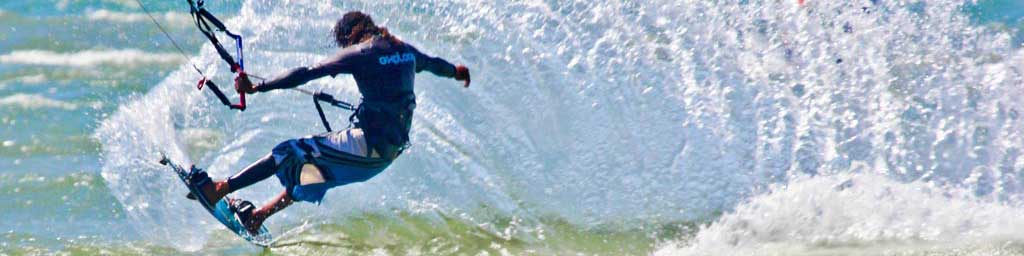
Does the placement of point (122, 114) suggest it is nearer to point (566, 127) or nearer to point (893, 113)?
point (566, 127)

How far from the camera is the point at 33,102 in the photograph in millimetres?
10664

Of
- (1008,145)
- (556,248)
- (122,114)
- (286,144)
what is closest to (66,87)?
(122,114)

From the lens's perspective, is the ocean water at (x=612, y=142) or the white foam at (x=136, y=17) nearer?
the ocean water at (x=612, y=142)

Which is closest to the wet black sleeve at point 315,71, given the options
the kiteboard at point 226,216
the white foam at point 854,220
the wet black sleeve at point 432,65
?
the wet black sleeve at point 432,65

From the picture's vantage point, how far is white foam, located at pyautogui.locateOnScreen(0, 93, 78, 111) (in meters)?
10.5

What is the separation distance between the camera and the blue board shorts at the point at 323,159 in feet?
24.7

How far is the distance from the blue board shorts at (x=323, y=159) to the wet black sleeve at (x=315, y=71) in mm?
557

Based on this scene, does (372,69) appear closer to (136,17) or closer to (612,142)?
(612,142)

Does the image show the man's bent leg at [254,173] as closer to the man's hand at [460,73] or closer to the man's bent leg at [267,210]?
the man's bent leg at [267,210]

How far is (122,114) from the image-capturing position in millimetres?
9672

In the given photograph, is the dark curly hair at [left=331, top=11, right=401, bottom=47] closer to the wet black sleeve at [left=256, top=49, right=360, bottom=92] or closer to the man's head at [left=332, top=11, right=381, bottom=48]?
the man's head at [left=332, top=11, right=381, bottom=48]

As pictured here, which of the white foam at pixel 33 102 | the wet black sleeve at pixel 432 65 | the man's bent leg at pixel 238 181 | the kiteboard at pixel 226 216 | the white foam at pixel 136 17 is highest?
the white foam at pixel 136 17

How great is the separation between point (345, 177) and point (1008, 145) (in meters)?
4.35

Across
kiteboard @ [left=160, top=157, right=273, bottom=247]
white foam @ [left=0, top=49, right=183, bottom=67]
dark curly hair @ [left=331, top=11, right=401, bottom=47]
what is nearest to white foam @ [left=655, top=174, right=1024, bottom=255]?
dark curly hair @ [left=331, top=11, right=401, bottom=47]
